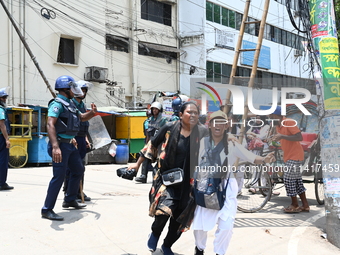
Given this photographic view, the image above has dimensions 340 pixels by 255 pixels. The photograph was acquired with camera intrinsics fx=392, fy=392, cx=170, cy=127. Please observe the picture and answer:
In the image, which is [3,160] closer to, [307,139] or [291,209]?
[291,209]

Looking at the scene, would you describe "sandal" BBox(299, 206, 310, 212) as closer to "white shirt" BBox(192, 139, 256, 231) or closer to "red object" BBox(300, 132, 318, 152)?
"red object" BBox(300, 132, 318, 152)

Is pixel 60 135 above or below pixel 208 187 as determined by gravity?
above

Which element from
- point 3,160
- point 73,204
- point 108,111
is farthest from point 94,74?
point 73,204

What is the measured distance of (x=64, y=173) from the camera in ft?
16.6

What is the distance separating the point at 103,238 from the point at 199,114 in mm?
1882

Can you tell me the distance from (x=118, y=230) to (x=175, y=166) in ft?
5.12

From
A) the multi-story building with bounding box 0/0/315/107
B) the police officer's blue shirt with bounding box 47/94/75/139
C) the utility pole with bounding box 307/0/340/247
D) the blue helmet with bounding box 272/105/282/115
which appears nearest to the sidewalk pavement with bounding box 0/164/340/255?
the utility pole with bounding box 307/0/340/247

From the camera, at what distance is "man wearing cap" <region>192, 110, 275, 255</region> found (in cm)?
365

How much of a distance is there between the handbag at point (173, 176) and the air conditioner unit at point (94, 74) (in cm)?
1588

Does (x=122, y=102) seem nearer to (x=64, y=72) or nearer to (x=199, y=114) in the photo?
Result: (x=64, y=72)

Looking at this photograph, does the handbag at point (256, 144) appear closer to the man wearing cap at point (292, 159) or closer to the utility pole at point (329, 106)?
the man wearing cap at point (292, 159)

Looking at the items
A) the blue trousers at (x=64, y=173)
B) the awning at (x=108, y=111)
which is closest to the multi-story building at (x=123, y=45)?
the awning at (x=108, y=111)

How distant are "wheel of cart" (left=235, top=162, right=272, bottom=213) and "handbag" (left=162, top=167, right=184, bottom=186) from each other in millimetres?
2724

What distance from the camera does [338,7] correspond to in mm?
10945
